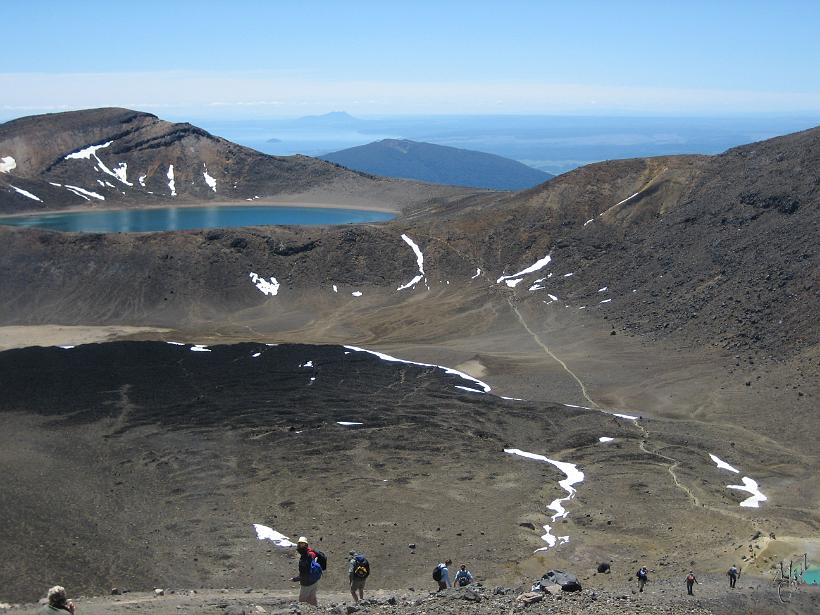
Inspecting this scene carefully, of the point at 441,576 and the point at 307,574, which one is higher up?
the point at 307,574

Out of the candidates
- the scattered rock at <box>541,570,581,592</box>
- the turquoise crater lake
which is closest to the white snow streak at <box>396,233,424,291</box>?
the turquoise crater lake

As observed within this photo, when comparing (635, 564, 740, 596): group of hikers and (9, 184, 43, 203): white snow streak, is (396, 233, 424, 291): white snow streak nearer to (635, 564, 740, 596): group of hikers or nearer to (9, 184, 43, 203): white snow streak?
(635, 564, 740, 596): group of hikers

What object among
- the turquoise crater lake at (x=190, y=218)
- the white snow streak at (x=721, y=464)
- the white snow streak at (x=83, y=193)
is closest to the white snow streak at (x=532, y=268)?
the white snow streak at (x=721, y=464)

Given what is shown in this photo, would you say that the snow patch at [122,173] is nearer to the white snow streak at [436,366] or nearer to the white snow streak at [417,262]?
the white snow streak at [417,262]

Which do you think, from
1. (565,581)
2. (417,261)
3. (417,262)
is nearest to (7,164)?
(417,261)

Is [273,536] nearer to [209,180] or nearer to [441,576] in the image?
[441,576]

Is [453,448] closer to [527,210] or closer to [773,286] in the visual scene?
[773,286]
